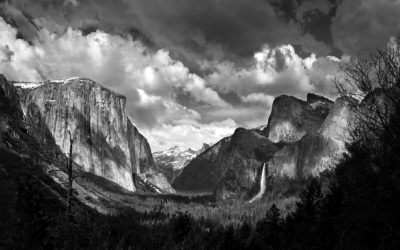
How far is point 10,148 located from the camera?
18575 cm

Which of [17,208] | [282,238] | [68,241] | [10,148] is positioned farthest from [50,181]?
[68,241]

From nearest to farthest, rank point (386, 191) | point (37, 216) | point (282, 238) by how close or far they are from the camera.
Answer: point (386, 191)
point (37, 216)
point (282, 238)

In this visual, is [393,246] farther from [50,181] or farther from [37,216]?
[50,181]

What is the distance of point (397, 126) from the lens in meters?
18.1

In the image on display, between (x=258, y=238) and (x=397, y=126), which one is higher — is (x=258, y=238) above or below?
below

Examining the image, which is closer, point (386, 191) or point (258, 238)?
point (386, 191)

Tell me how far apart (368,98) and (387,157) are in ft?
15.8

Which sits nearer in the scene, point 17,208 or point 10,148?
point 17,208

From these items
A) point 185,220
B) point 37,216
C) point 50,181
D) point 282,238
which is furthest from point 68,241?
point 50,181

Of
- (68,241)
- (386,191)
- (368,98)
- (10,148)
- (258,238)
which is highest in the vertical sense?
(10,148)

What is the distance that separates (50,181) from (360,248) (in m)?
171

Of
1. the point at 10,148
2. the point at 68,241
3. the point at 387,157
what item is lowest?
the point at 68,241

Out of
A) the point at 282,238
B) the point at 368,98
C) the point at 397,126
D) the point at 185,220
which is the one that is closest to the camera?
the point at 397,126

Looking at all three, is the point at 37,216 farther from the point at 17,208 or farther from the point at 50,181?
the point at 50,181
